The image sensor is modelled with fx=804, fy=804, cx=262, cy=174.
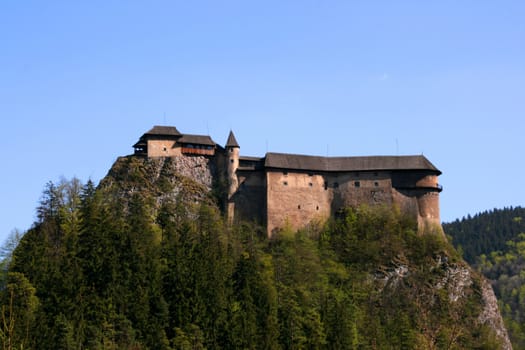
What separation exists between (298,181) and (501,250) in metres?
108

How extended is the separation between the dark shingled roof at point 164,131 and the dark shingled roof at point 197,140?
843 millimetres

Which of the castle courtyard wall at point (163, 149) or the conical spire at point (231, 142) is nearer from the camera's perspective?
the conical spire at point (231, 142)

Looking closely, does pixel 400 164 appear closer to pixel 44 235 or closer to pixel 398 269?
pixel 398 269

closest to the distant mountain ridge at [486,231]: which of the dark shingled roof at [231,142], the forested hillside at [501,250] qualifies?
the forested hillside at [501,250]

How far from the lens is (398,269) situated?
273 ft

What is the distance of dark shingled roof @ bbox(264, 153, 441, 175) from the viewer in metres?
86.8

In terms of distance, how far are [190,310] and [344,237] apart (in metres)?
25.6

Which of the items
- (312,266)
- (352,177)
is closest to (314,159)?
(352,177)

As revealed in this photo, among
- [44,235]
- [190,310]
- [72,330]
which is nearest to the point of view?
[72,330]

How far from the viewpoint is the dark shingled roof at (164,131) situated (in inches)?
3348

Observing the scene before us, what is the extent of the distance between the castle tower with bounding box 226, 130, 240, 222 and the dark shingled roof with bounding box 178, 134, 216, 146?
7.68ft

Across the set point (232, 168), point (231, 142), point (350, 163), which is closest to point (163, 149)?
point (231, 142)

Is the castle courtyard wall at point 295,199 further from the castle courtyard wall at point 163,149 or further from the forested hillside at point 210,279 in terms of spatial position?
the castle courtyard wall at point 163,149

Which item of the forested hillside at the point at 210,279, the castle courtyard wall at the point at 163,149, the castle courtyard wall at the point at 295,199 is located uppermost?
the castle courtyard wall at the point at 163,149
